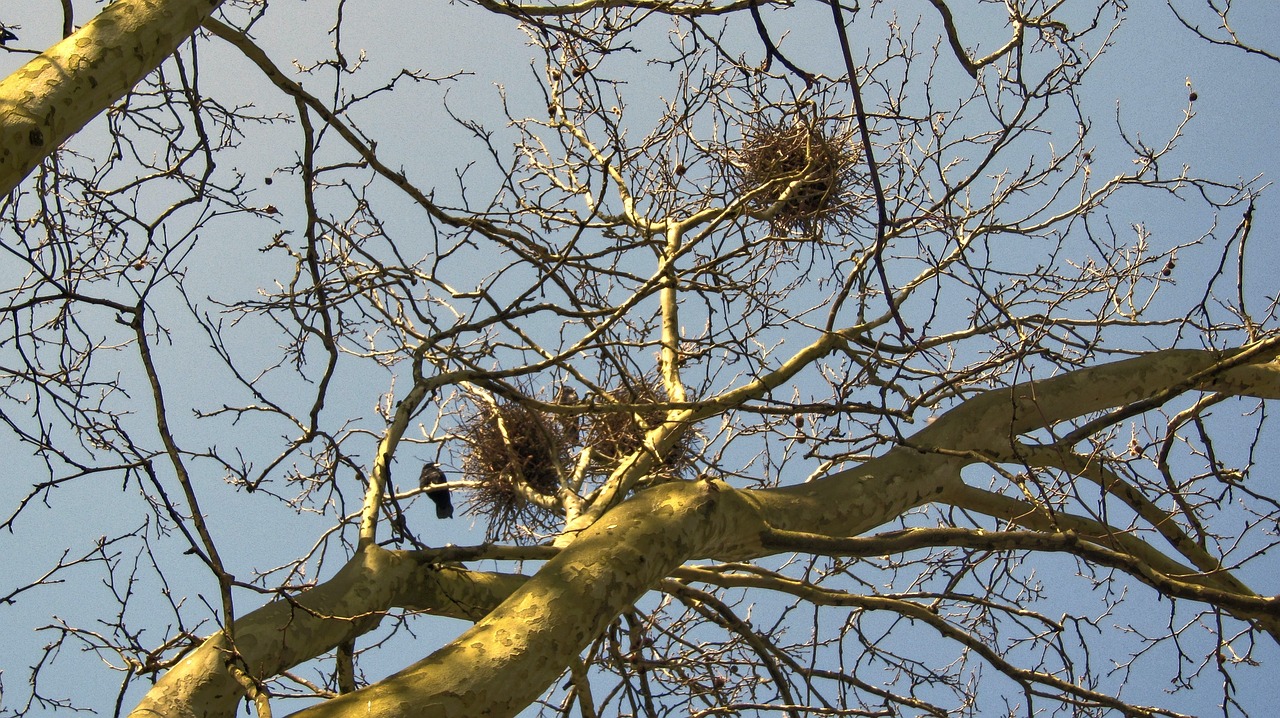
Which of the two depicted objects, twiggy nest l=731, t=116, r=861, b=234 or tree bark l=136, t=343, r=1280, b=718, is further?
twiggy nest l=731, t=116, r=861, b=234

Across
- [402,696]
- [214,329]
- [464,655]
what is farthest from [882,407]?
[214,329]

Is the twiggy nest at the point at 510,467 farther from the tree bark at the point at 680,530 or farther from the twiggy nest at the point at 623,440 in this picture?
the tree bark at the point at 680,530

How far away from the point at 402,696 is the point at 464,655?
17 centimetres

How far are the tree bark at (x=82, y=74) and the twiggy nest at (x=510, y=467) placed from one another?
9.90ft

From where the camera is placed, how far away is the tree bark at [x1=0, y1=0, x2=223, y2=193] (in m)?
1.75

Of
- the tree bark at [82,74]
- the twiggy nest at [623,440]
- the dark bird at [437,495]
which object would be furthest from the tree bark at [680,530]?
the dark bird at [437,495]

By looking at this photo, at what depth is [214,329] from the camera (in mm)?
2682

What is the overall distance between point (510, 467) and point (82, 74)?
3.37m

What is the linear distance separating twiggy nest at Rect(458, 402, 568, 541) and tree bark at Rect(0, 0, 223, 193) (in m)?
3.02

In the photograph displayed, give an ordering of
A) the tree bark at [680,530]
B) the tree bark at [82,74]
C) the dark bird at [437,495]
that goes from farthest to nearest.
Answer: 1. the dark bird at [437,495]
2. the tree bark at [680,530]
3. the tree bark at [82,74]

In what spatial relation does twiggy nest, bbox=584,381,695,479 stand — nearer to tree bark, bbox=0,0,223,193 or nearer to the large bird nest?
the large bird nest

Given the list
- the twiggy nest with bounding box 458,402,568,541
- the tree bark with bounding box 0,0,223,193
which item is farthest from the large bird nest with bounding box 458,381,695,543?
the tree bark with bounding box 0,0,223,193

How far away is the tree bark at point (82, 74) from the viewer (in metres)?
1.75

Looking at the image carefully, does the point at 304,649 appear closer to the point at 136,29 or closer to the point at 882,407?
the point at 136,29
